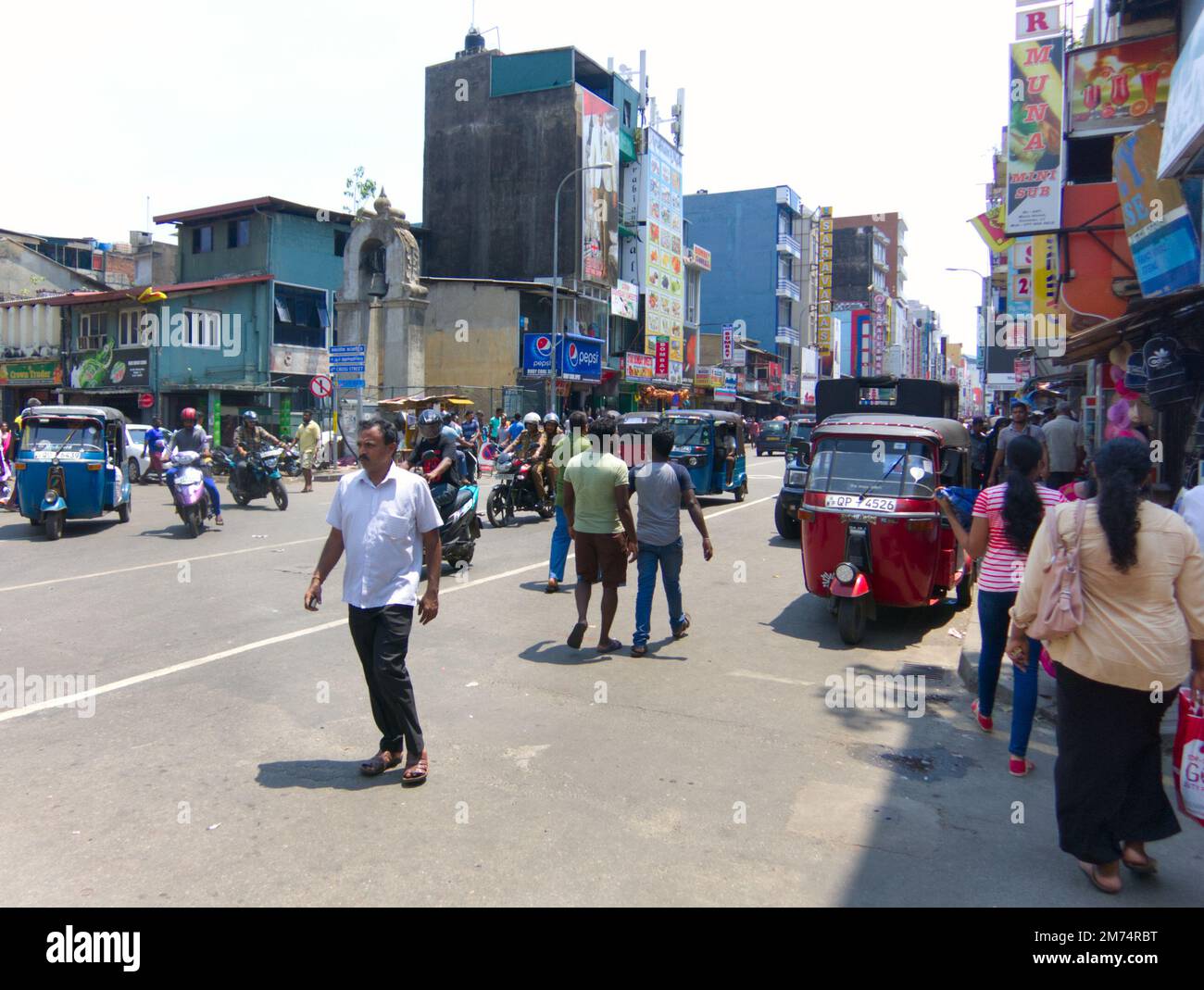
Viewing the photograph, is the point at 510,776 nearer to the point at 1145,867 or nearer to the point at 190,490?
the point at 1145,867

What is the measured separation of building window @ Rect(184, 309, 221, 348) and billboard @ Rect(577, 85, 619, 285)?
1677 centimetres

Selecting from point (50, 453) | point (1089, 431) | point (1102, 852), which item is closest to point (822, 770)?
point (1102, 852)

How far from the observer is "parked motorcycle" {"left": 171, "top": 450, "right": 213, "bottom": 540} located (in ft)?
44.6

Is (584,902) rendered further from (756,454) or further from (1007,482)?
(756,454)

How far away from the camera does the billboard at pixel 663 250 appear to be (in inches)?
1960

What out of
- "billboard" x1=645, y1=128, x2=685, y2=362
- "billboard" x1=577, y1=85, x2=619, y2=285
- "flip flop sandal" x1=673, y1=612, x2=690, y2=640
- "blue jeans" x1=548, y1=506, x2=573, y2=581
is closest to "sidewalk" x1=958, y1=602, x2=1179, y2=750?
"flip flop sandal" x1=673, y1=612, x2=690, y2=640

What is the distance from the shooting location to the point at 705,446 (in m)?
19.5

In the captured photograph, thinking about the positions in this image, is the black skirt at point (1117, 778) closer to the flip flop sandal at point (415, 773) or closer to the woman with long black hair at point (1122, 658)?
the woman with long black hair at point (1122, 658)

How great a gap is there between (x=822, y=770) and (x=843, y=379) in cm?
1356

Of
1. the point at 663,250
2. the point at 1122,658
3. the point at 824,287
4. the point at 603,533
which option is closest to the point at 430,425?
the point at 603,533

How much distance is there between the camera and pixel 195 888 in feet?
12.1

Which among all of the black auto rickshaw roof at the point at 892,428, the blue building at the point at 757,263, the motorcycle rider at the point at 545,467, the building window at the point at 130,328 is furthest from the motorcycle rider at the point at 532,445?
the blue building at the point at 757,263

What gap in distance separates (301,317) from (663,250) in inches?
888
